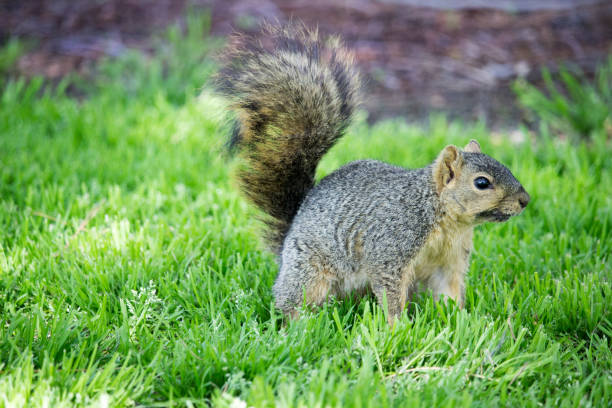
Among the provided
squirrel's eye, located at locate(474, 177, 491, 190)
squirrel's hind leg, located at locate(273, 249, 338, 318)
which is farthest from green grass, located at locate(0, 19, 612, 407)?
squirrel's eye, located at locate(474, 177, 491, 190)

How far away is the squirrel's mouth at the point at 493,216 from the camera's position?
6.59 ft

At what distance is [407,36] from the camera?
5.90 metres

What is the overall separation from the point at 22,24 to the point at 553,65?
5057 mm

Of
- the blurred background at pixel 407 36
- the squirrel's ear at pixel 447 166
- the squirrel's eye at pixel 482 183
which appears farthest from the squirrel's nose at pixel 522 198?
the blurred background at pixel 407 36

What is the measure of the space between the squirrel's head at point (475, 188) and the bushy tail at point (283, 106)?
48 cm

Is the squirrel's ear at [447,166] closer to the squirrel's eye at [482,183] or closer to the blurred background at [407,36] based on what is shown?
the squirrel's eye at [482,183]

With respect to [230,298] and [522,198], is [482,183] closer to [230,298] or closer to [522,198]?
[522,198]

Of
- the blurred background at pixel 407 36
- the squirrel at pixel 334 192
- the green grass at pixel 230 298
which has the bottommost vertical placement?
the green grass at pixel 230 298

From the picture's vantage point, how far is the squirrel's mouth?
6.59 feet

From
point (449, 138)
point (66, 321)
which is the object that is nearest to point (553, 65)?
point (449, 138)

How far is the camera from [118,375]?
162 centimetres

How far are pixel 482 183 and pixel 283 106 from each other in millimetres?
811

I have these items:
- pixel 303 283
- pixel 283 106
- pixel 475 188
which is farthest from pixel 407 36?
pixel 303 283

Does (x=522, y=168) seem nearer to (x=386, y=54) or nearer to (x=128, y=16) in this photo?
(x=386, y=54)
